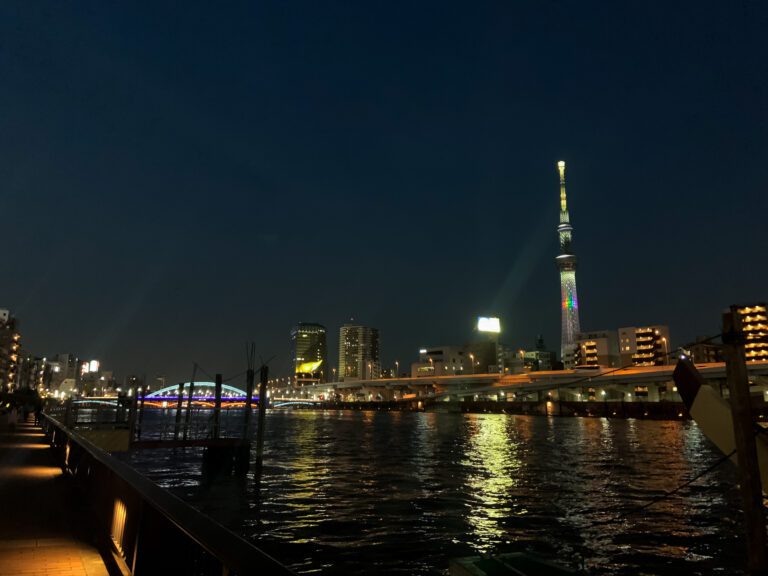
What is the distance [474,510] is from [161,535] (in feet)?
58.1

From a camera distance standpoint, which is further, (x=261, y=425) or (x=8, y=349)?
(x=8, y=349)

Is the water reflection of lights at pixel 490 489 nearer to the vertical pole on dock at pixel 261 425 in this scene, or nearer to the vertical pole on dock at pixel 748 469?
the vertical pole on dock at pixel 748 469

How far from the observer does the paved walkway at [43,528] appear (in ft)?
22.6

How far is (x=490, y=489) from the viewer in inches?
1027

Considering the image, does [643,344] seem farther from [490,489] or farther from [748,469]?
[748,469]

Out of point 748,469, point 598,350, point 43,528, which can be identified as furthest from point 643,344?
point 43,528

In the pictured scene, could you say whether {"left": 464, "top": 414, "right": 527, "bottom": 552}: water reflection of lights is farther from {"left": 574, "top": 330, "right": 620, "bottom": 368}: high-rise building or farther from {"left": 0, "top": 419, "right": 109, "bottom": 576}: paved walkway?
{"left": 574, "top": 330, "right": 620, "bottom": 368}: high-rise building

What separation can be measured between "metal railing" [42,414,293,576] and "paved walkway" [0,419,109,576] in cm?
39

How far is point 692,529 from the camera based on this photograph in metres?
17.8

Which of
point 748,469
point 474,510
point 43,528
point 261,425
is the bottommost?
point 474,510

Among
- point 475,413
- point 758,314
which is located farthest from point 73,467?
point 758,314

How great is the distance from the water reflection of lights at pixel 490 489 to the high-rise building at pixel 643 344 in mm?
134399

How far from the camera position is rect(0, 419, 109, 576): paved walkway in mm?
6902

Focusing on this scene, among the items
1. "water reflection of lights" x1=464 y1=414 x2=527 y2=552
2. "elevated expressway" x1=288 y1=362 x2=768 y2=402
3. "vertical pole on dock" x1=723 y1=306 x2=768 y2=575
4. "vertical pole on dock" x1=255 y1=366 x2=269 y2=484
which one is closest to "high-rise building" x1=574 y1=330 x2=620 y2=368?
"elevated expressway" x1=288 y1=362 x2=768 y2=402
